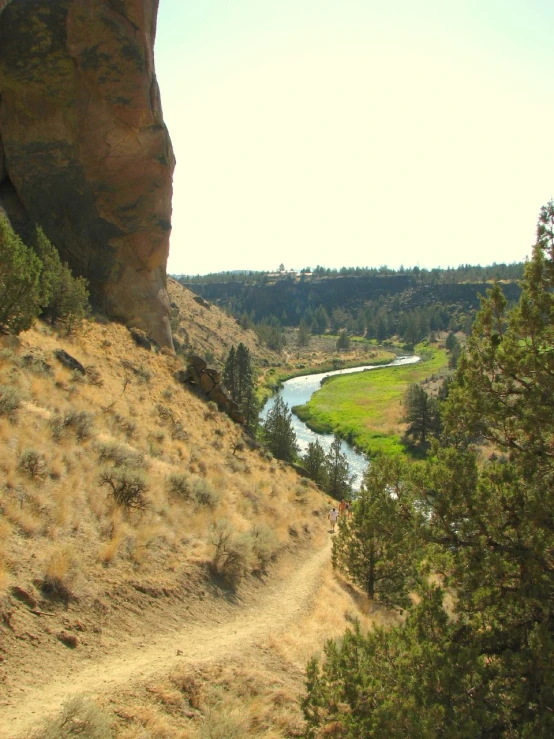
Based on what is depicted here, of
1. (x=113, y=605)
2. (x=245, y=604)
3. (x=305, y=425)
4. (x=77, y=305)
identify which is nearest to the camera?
(x=113, y=605)

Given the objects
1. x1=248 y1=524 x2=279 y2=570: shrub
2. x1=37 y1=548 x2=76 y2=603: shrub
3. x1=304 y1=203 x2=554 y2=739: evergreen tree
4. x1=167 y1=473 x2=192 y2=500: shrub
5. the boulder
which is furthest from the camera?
the boulder

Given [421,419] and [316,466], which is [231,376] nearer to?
[316,466]

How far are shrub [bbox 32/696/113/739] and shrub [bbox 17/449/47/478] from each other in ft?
14.6

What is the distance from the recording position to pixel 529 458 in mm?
6055

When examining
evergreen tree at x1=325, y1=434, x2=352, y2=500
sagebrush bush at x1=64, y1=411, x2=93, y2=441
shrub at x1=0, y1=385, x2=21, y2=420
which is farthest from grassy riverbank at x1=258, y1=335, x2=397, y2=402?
shrub at x1=0, y1=385, x2=21, y2=420

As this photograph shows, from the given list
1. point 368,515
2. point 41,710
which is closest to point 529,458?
point 41,710

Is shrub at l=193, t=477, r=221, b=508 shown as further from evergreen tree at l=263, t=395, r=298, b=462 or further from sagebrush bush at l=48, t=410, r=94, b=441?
evergreen tree at l=263, t=395, r=298, b=462

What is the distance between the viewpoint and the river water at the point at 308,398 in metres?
46.9

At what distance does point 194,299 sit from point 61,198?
70756mm

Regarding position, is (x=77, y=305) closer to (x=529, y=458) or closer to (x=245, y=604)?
(x=245, y=604)

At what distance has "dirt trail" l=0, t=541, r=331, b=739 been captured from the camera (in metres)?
4.77

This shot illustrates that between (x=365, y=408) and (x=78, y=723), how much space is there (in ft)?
201

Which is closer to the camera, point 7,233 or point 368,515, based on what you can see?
point 368,515

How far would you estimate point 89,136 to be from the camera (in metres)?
27.7
